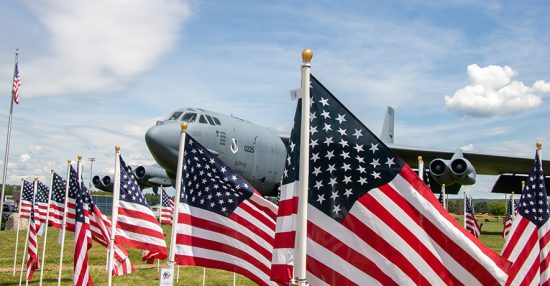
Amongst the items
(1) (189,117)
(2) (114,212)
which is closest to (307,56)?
(2) (114,212)

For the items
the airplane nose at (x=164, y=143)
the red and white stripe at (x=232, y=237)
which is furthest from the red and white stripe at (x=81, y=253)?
the airplane nose at (x=164, y=143)

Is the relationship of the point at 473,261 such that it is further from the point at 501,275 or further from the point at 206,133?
the point at 206,133

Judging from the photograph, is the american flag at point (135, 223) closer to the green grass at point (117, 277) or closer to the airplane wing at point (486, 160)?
the green grass at point (117, 277)

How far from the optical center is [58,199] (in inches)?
424

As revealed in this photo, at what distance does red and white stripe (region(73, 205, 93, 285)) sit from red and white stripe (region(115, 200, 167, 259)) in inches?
17.3

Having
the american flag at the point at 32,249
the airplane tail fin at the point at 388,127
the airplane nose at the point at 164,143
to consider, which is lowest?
the american flag at the point at 32,249

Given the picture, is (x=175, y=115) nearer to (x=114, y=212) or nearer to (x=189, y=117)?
(x=189, y=117)

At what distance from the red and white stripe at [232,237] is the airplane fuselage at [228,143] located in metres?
8.74

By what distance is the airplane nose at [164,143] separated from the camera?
15.0m

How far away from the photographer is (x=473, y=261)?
400 cm

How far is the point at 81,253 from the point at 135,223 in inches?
32.3

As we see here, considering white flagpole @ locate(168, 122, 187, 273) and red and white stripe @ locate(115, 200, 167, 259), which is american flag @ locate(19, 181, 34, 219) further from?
white flagpole @ locate(168, 122, 187, 273)

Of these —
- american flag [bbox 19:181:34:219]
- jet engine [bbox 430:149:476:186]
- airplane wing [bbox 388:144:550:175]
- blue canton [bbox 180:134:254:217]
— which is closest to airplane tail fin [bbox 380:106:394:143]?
airplane wing [bbox 388:144:550:175]

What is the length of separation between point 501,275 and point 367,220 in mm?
1045
